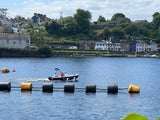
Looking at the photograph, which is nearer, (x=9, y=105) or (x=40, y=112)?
(x=40, y=112)

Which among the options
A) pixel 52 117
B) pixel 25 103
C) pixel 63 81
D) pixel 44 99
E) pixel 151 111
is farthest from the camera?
pixel 63 81

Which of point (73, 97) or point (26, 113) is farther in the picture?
point (73, 97)

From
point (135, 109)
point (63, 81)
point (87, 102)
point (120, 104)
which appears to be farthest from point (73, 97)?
point (63, 81)

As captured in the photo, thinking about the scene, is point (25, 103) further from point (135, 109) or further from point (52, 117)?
point (135, 109)

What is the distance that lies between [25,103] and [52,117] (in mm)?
10769

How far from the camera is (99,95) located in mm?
63656

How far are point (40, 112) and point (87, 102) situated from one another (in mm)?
10875

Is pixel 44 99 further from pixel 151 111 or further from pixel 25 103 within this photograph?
pixel 151 111

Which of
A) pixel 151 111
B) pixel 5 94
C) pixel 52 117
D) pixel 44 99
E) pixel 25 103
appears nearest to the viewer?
pixel 52 117

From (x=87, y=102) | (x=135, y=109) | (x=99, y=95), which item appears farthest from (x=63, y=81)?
(x=135, y=109)

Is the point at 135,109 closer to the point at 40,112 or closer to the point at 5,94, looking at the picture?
the point at 40,112

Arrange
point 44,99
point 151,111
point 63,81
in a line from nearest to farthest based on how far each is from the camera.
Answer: point 151,111 < point 44,99 < point 63,81

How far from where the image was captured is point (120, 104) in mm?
55500

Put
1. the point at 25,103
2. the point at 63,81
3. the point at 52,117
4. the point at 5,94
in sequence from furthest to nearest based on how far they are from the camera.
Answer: the point at 63,81 → the point at 5,94 → the point at 25,103 → the point at 52,117
